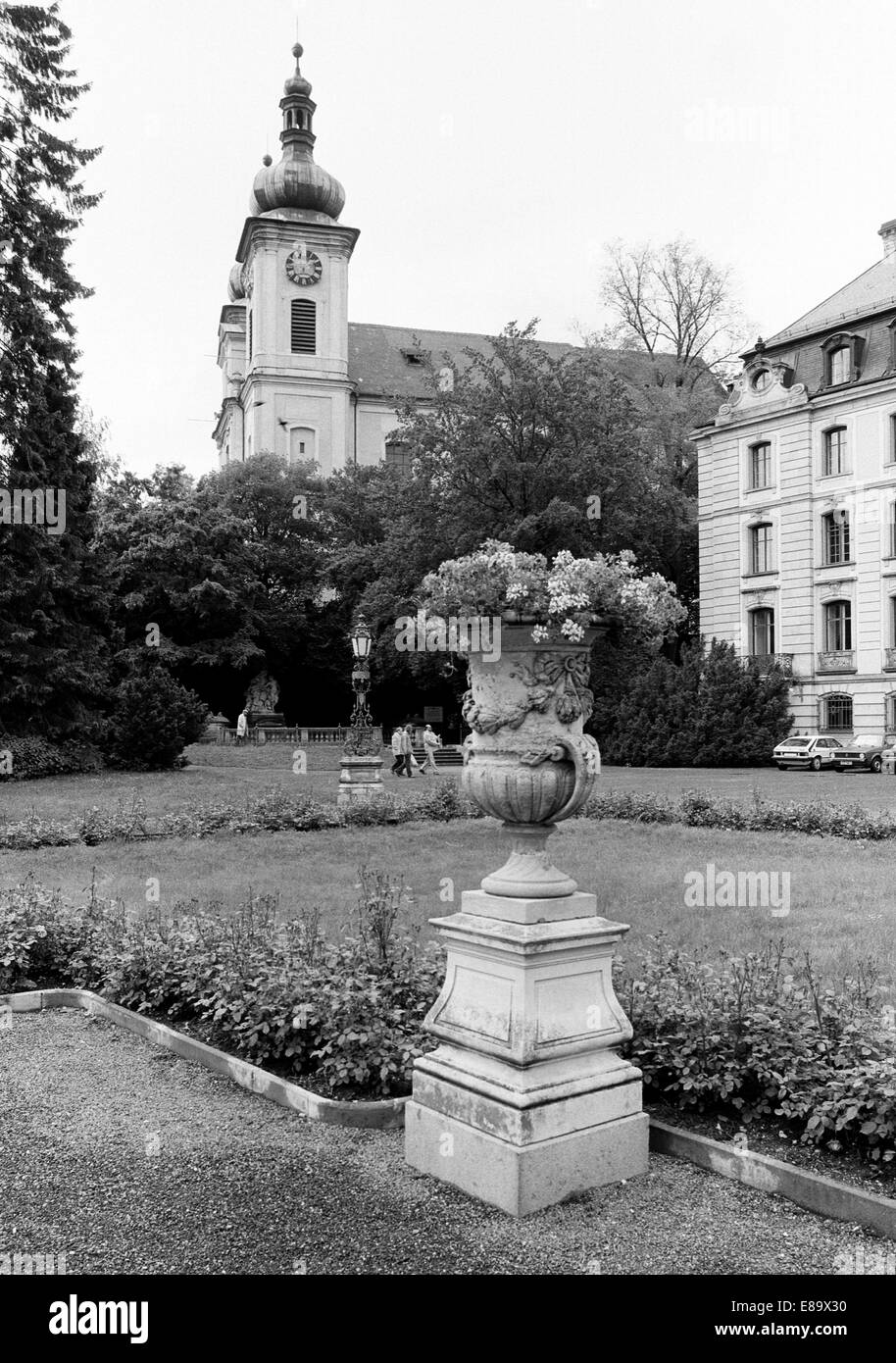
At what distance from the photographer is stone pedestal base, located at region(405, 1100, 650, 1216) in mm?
4629

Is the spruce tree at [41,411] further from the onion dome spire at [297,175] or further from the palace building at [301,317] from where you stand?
the onion dome spire at [297,175]

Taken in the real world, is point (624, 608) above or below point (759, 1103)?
above

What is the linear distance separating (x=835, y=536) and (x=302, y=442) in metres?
34.3

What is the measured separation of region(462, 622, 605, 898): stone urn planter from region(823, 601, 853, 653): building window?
129 ft

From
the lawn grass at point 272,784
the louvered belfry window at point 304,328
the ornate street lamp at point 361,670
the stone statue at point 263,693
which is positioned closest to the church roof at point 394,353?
the louvered belfry window at point 304,328

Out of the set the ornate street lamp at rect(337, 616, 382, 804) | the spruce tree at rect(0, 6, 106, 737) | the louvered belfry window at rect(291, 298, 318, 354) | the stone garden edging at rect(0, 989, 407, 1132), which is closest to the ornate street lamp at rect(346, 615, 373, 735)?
the ornate street lamp at rect(337, 616, 382, 804)

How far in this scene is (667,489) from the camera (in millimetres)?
49094

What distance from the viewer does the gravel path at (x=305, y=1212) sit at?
422cm

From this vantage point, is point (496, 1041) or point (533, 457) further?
point (533, 457)

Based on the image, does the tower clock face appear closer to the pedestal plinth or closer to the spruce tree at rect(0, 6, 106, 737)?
the spruce tree at rect(0, 6, 106, 737)

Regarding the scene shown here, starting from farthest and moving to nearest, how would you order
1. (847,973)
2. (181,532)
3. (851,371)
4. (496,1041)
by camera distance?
(181,532), (851,371), (847,973), (496,1041)
